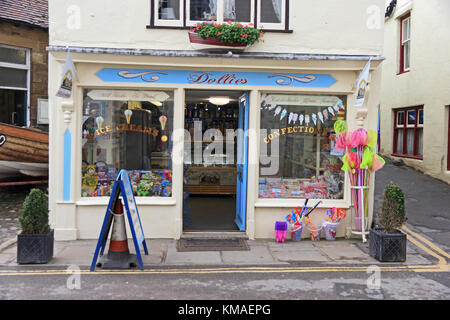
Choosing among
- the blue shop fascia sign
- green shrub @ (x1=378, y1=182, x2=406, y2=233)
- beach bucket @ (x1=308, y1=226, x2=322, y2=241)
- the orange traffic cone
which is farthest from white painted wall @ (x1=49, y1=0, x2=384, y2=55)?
beach bucket @ (x1=308, y1=226, x2=322, y2=241)

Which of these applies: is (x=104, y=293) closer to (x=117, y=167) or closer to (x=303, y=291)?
(x=303, y=291)

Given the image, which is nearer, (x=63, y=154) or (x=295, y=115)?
(x=63, y=154)

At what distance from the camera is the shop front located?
808 centimetres

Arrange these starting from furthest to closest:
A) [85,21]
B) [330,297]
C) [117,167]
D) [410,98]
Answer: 1. [410,98]
2. [117,167]
3. [85,21]
4. [330,297]

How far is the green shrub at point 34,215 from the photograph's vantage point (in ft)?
21.5

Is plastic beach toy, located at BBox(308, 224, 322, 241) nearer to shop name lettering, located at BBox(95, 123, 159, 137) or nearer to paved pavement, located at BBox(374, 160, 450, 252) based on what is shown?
paved pavement, located at BBox(374, 160, 450, 252)

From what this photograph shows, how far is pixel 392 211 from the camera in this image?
23.2ft

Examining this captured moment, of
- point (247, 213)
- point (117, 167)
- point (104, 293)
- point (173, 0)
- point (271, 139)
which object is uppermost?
point (173, 0)

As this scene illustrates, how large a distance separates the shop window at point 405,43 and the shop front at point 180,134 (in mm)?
8899

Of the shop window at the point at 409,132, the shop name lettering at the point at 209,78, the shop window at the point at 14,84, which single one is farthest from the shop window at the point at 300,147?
the shop window at the point at 14,84

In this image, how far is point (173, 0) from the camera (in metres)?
8.32

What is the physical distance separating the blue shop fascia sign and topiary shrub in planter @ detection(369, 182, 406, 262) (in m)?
2.62

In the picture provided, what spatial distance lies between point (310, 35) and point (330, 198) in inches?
133

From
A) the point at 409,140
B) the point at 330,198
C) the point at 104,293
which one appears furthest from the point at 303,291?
the point at 409,140
